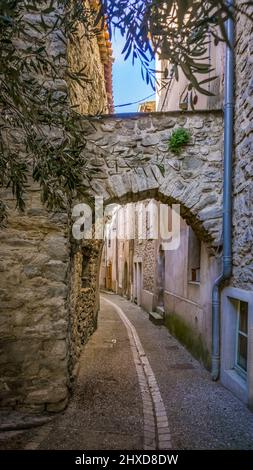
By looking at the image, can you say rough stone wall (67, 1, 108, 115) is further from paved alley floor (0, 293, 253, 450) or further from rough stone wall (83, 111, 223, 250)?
paved alley floor (0, 293, 253, 450)

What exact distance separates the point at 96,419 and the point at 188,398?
1197 mm

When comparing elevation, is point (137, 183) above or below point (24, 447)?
above

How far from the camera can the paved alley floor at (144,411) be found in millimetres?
2973

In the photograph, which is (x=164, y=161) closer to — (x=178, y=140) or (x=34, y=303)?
(x=178, y=140)

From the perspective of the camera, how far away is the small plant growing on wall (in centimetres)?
432

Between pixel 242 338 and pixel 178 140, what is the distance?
8.29 feet

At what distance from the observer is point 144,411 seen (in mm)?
3615

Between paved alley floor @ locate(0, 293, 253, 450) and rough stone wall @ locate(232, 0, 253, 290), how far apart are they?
1.40m

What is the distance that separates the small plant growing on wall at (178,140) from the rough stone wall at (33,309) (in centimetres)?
168

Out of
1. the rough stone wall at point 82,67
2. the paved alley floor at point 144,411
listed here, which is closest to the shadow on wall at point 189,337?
the paved alley floor at point 144,411

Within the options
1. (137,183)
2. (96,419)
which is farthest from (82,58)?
(96,419)

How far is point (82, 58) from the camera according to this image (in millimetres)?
5152

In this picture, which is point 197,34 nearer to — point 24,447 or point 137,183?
point 137,183

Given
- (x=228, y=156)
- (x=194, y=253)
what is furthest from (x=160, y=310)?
(x=228, y=156)
